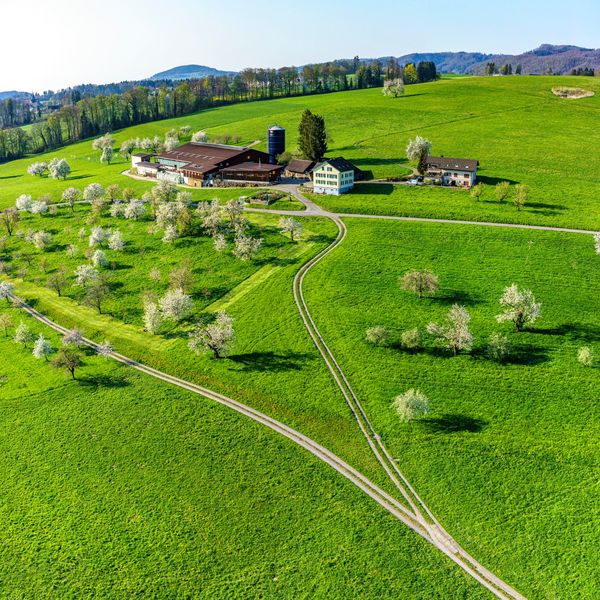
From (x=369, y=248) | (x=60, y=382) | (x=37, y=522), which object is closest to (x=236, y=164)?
(x=369, y=248)

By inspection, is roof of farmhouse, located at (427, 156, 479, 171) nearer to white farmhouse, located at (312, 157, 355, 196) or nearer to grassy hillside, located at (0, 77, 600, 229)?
grassy hillside, located at (0, 77, 600, 229)

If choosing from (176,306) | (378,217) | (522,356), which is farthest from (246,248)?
(522,356)

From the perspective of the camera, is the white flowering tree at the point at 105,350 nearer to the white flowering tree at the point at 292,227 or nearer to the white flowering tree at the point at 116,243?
the white flowering tree at the point at 116,243

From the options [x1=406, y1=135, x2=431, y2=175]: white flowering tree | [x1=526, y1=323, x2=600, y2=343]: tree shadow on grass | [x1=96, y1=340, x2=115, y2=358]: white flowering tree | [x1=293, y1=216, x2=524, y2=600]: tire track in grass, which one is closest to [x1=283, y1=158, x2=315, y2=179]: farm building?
[x1=406, y1=135, x2=431, y2=175]: white flowering tree

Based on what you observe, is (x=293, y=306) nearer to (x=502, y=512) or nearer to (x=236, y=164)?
(x=502, y=512)

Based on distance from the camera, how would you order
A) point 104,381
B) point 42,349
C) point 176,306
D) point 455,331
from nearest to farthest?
point 455,331
point 104,381
point 42,349
point 176,306

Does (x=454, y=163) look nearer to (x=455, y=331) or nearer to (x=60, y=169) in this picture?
(x=455, y=331)

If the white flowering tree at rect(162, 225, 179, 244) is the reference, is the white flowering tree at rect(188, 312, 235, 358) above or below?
below
